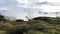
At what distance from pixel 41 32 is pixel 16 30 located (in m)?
2.09

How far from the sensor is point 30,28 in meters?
15.8

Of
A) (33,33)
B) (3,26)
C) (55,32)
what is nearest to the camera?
(33,33)

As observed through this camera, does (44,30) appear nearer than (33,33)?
No

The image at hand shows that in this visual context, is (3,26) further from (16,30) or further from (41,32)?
(41,32)

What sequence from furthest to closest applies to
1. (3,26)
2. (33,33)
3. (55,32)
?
1. (3,26)
2. (55,32)
3. (33,33)

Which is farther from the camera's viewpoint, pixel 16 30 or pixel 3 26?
pixel 3 26

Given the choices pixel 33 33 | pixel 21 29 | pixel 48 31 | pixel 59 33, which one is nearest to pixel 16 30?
pixel 21 29

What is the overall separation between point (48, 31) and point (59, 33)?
3.41 feet

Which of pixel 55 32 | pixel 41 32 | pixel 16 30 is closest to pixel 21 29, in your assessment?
pixel 16 30

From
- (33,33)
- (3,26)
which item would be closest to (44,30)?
(33,33)

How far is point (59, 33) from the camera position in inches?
617

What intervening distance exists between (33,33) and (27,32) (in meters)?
0.55

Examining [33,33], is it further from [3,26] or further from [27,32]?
[3,26]

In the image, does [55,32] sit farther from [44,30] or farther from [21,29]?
[21,29]
